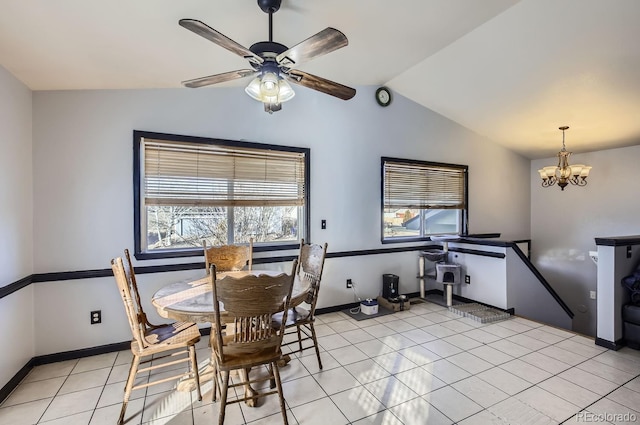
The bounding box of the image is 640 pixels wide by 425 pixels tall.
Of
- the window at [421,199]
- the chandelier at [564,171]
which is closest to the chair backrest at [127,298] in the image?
the window at [421,199]

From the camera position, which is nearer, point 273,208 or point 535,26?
point 535,26

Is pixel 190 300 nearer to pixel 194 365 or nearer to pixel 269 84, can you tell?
pixel 194 365

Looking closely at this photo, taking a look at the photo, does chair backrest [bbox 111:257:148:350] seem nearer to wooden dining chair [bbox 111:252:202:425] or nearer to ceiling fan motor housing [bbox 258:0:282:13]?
wooden dining chair [bbox 111:252:202:425]

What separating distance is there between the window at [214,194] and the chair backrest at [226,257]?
0.32 metres

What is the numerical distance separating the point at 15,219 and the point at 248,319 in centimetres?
210

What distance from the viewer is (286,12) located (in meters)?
2.24

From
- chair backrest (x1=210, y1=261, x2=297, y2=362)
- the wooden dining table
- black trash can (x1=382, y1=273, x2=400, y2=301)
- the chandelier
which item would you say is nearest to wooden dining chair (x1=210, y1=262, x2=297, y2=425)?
chair backrest (x1=210, y1=261, x2=297, y2=362)

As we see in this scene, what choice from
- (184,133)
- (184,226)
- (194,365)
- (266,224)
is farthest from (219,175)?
(194,365)

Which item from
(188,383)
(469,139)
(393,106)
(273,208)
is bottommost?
(188,383)

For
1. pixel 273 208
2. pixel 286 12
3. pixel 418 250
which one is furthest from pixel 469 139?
pixel 286 12

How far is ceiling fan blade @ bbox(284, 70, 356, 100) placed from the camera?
6.87 ft

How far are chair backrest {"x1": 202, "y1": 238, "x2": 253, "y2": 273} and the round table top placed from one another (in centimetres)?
37

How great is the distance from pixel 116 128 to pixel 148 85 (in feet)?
1.65

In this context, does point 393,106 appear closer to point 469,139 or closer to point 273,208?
point 469,139
